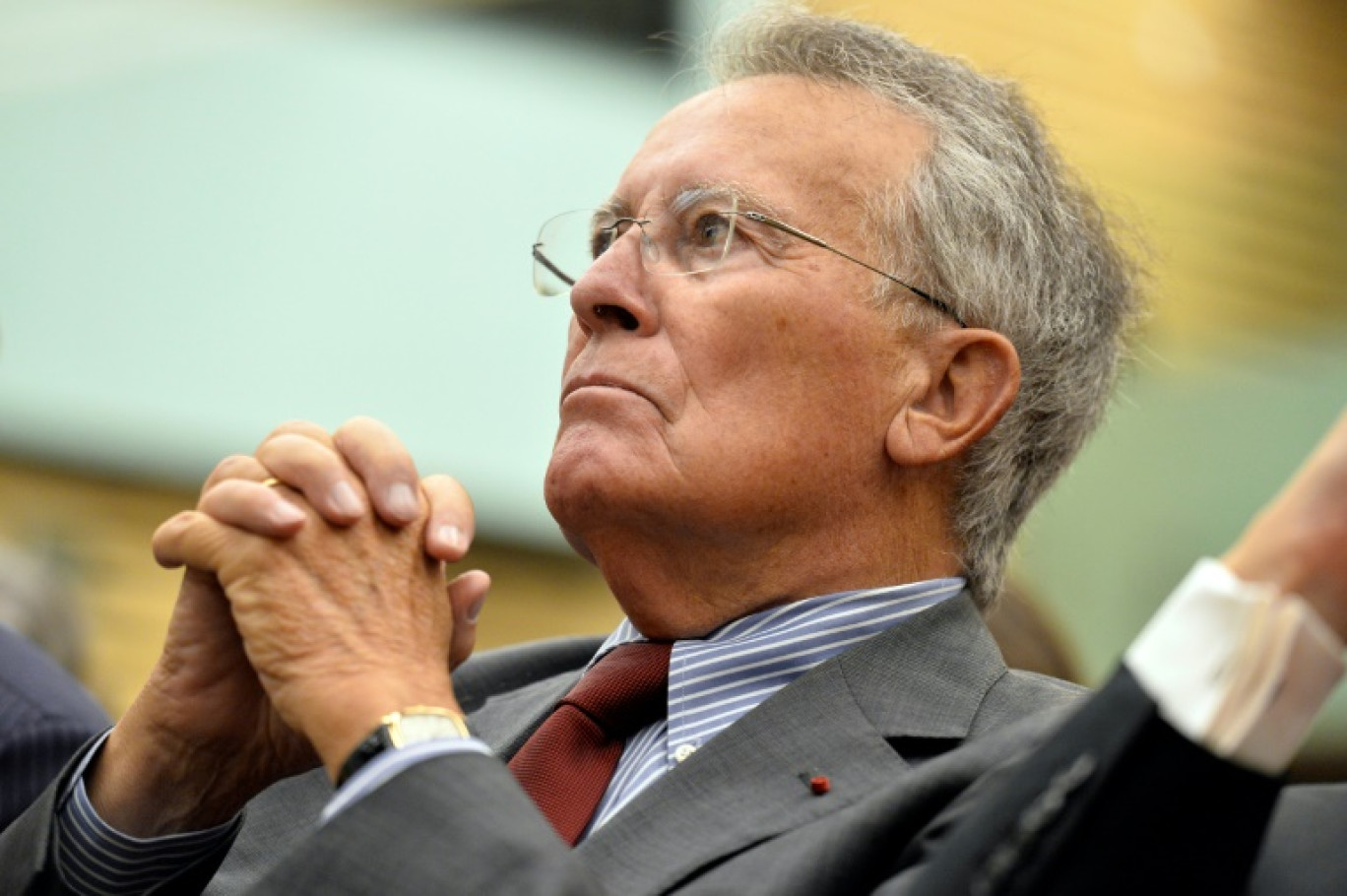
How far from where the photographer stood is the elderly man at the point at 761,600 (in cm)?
141

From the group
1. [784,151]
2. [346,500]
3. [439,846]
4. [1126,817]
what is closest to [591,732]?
[346,500]

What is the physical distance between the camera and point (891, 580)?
2574mm

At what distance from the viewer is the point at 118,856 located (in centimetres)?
221

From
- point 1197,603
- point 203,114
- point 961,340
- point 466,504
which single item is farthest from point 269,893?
point 203,114

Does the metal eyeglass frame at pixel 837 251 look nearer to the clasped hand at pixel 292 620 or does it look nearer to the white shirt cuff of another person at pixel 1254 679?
the clasped hand at pixel 292 620

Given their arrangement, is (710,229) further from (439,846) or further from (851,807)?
(439,846)

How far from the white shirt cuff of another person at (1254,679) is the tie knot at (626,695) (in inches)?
41.8

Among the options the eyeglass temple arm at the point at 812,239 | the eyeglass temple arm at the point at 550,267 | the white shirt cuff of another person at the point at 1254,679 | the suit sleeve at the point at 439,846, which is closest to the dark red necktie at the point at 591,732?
the suit sleeve at the point at 439,846

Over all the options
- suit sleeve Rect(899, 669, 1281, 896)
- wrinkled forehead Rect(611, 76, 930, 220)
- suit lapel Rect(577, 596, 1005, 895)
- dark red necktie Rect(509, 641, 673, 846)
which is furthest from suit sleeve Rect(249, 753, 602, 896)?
wrinkled forehead Rect(611, 76, 930, 220)

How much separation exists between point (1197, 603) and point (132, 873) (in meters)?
1.41

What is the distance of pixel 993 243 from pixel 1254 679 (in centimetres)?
147

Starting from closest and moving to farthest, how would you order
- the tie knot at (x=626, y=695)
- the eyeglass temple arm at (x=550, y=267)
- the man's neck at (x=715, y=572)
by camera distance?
the tie knot at (x=626, y=695)
the man's neck at (x=715, y=572)
the eyeglass temple arm at (x=550, y=267)

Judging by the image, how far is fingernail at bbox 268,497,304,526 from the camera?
193cm

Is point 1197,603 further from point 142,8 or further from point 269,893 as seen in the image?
point 142,8
